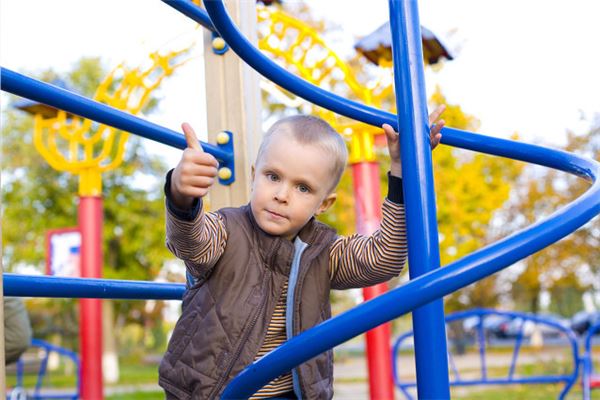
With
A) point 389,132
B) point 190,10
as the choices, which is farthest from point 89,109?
point 389,132

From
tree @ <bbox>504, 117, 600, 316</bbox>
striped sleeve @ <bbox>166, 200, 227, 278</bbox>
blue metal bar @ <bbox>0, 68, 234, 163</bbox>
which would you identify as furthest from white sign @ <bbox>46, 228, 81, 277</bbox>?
tree @ <bbox>504, 117, 600, 316</bbox>

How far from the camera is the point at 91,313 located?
197 inches

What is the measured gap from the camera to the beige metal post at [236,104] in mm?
1664

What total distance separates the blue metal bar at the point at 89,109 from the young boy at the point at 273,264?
12.0 inches

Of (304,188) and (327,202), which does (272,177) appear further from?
(327,202)

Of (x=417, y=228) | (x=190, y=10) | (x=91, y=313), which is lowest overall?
(x=417, y=228)

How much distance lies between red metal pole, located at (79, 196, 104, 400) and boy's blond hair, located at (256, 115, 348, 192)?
3.92 meters

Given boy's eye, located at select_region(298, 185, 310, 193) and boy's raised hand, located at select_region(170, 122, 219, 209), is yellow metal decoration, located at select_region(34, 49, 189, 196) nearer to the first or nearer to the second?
boy's eye, located at select_region(298, 185, 310, 193)

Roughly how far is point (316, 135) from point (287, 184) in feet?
0.35

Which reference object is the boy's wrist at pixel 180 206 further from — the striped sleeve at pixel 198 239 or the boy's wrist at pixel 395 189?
the boy's wrist at pixel 395 189

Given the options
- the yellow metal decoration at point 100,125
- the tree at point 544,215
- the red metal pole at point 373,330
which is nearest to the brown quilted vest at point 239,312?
the red metal pole at point 373,330

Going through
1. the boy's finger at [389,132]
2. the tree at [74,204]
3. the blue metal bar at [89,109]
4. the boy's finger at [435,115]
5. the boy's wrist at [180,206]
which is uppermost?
the tree at [74,204]

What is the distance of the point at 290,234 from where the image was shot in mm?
1324

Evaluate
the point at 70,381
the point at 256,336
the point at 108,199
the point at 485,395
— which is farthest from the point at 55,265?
the point at 108,199
